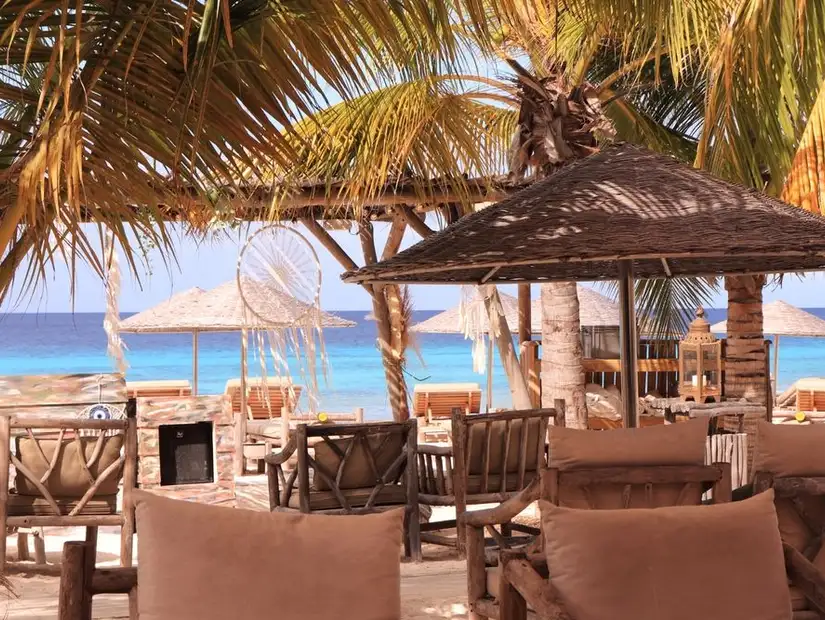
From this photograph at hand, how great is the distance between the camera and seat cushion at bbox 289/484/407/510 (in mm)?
6133

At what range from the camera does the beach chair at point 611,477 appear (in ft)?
11.6

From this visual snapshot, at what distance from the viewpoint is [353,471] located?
618 centimetres

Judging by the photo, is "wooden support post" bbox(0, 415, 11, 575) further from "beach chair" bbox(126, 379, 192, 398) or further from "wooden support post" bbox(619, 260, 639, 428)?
"beach chair" bbox(126, 379, 192, 398)

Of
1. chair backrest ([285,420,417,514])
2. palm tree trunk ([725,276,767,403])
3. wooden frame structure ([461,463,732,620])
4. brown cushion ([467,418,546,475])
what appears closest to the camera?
wooden frame structure ([461,463,732,620])

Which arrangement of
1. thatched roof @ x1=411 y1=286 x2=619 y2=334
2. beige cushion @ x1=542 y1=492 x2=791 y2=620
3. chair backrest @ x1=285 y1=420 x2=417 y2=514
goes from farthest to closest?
thatched roof @ x1=411 y1=286 x2=619 y2=334 < chair backrest @ x1=285 y1=420 x2=417 y2=514 < beige cushion @ x1=542 y1=492 x2=791 y2=620

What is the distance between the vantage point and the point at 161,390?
647 inches

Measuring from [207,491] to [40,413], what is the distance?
1131 millimetres

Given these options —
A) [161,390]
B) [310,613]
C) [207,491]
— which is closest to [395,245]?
[207,491]

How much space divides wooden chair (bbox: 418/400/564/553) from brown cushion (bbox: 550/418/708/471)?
251 centimetres

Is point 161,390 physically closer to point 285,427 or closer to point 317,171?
point 285,427

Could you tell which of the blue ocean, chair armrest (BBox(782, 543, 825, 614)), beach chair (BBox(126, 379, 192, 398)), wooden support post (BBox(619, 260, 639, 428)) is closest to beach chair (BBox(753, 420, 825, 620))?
chair armrest (BBox(782, 543, 825, 614))

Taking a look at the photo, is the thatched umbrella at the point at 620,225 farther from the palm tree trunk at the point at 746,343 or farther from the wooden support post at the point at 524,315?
the wooden support post at the point at 524,315

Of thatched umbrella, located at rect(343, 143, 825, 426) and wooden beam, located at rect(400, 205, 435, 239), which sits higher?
wooden beam, located at rect(400, 205, 435, 239)

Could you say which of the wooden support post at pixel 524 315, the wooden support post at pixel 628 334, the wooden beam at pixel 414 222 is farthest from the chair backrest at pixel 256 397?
the wooden support post at pixel 628 334
